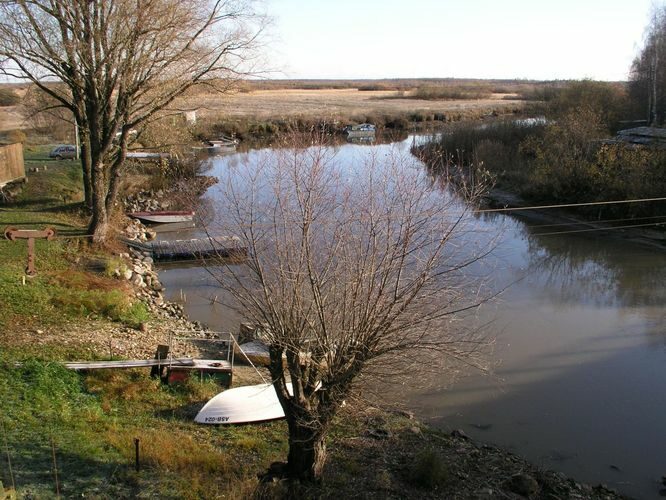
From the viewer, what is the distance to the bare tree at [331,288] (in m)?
7.86

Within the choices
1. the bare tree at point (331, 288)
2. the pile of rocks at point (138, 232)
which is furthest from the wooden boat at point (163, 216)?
the bare tree at point (331, 288)

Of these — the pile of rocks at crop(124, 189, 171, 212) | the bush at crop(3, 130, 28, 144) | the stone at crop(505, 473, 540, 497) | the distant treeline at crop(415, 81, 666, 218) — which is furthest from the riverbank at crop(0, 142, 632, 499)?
the bush at crop(3, 130, 28, 144)

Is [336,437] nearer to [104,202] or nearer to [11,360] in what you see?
[11,360]

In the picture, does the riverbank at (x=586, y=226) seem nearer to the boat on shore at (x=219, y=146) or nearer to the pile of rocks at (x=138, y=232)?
the pile of rocks at (x=138, y=232)

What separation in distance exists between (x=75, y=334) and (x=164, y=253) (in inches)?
376

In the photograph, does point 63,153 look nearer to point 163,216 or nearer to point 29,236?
point 163,216

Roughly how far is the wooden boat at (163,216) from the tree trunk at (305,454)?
20.3 metres

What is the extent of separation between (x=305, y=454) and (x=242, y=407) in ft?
9.16

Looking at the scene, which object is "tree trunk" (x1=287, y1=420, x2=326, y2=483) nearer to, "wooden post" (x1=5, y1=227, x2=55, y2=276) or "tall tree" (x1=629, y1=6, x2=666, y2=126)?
"wooden post" (x1=5, y1=227, x2=55, y2=276)

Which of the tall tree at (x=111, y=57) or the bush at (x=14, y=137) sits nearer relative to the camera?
the tall tree at (x=111, y=57)

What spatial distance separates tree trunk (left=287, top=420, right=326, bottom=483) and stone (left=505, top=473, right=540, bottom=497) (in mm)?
2998

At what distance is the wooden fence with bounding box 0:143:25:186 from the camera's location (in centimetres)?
2267

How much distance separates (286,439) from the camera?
10273 millimetres

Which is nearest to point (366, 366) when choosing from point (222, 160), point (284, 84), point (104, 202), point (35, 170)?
point (104, 202)
